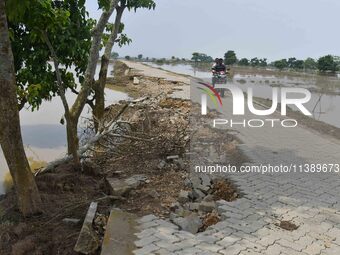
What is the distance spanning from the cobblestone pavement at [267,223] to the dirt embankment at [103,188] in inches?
18.2

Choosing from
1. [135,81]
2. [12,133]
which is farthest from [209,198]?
[135,81]

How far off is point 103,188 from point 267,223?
2.47 meters

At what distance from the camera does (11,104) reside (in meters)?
4.26

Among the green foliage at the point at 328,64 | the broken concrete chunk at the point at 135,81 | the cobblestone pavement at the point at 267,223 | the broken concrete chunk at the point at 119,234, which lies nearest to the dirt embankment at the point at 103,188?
the broken concrete chunk at the point at 119,234

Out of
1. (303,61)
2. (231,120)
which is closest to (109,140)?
(231,120)

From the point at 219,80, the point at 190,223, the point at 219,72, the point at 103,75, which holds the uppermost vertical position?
the point at 219,72

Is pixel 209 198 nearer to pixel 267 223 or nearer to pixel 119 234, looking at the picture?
pixel 267 223

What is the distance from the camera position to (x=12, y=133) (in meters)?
4.35

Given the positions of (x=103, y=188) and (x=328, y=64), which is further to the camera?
(x=328, y=64)

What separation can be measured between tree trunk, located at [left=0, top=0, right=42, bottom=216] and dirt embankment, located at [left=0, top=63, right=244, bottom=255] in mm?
237

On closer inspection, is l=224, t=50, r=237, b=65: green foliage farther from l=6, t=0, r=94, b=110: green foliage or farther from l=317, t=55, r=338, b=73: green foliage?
l=6, t=0, r=94, b=110: green foliage

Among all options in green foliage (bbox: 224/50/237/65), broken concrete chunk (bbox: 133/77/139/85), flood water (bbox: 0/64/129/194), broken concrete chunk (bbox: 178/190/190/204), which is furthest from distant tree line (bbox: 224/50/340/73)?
broken concrete chunk (bbox: 178/190/190/204)

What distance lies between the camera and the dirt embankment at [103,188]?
4.35 m

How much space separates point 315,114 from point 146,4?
817cm
